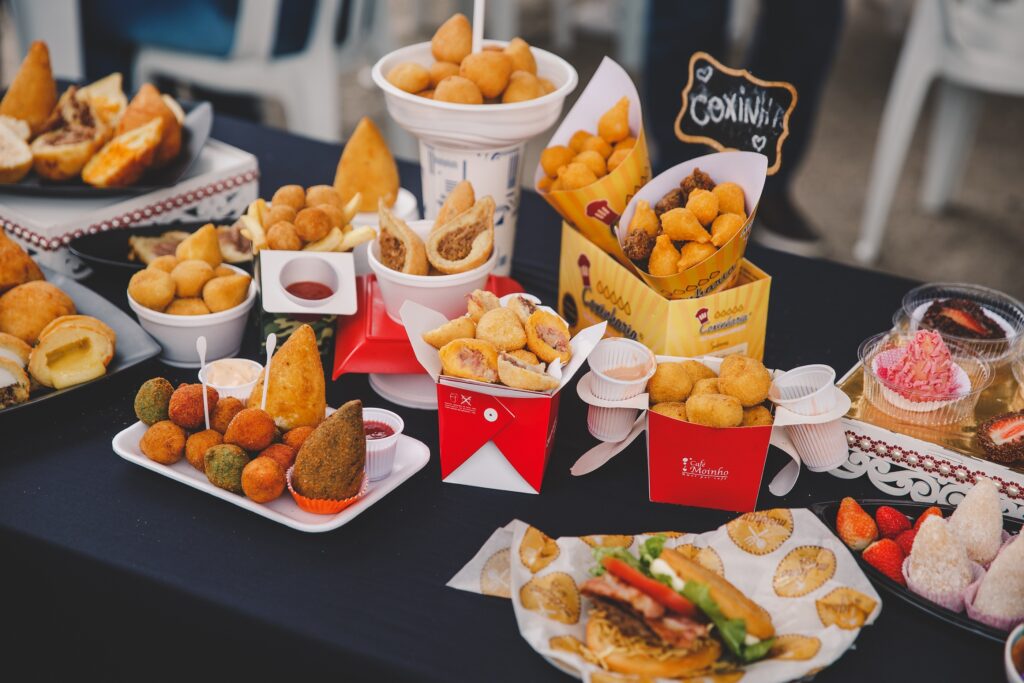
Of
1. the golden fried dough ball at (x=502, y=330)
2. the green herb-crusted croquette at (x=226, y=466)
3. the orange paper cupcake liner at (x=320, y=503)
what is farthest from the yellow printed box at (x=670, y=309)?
the green herb-crusted croquette at (x=226, y=466)

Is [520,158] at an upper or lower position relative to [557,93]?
lower

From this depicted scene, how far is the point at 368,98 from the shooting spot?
15.0 ft

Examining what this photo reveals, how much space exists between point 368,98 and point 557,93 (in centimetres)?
333

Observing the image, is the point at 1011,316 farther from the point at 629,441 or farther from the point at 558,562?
the point at 558,562

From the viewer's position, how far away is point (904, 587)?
1045 millimetres

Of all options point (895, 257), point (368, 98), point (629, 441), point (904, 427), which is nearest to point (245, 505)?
point (629, 441)

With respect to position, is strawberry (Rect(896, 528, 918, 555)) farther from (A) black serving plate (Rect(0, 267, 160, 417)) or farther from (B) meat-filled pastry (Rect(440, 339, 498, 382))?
(A) black serving plate (Rect(0, 267, 160, 417))

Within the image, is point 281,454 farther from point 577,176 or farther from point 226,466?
point 577,176

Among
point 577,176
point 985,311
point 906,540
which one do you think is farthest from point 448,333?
point 985,311

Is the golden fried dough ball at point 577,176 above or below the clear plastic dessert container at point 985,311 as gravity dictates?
above

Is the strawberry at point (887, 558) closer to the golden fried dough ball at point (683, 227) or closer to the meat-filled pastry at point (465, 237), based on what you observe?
the golden fried dough ball at point (683, 227)

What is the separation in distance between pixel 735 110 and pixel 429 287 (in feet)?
1.80

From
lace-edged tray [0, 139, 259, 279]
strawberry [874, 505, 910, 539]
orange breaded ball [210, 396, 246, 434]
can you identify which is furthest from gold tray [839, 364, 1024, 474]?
lace-edged tray [0, 139, 259, 279]

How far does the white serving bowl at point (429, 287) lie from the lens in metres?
1.29
